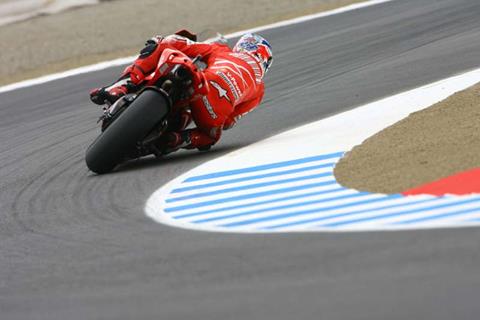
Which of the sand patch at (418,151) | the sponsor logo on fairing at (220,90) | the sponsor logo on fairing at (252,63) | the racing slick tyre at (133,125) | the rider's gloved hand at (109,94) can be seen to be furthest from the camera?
the sponsor logo on fairing at (252,63)

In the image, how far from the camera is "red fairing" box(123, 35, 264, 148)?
10.3 metres

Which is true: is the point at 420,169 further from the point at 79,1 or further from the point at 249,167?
the point at 79,1

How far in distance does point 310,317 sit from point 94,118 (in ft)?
31.3

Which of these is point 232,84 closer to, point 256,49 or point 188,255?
point 256,49

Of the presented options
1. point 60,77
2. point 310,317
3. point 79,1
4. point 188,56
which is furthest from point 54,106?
point 79,1

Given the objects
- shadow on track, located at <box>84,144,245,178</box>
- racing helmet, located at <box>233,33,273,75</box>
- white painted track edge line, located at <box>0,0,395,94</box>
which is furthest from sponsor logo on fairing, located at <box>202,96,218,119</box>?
white painted track edge line, located at <box>0,0,395,94</box>

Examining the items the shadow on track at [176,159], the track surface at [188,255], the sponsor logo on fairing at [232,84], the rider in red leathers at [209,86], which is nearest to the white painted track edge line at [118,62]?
the track surface at [188,255]

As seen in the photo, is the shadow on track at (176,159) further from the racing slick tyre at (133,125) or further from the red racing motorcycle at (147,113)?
the racing slick tyre at (133,125)

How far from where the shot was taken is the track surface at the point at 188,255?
5441mm

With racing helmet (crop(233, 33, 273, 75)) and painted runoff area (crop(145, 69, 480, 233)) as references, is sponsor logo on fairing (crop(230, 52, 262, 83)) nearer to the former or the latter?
racing helmet (crop(233, 33, 273, 75))

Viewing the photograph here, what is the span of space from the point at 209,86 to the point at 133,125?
95cm

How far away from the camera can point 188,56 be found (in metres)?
10.6

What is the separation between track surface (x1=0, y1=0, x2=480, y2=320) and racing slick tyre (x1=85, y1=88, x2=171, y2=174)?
25cm

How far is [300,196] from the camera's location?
26.0 feet
